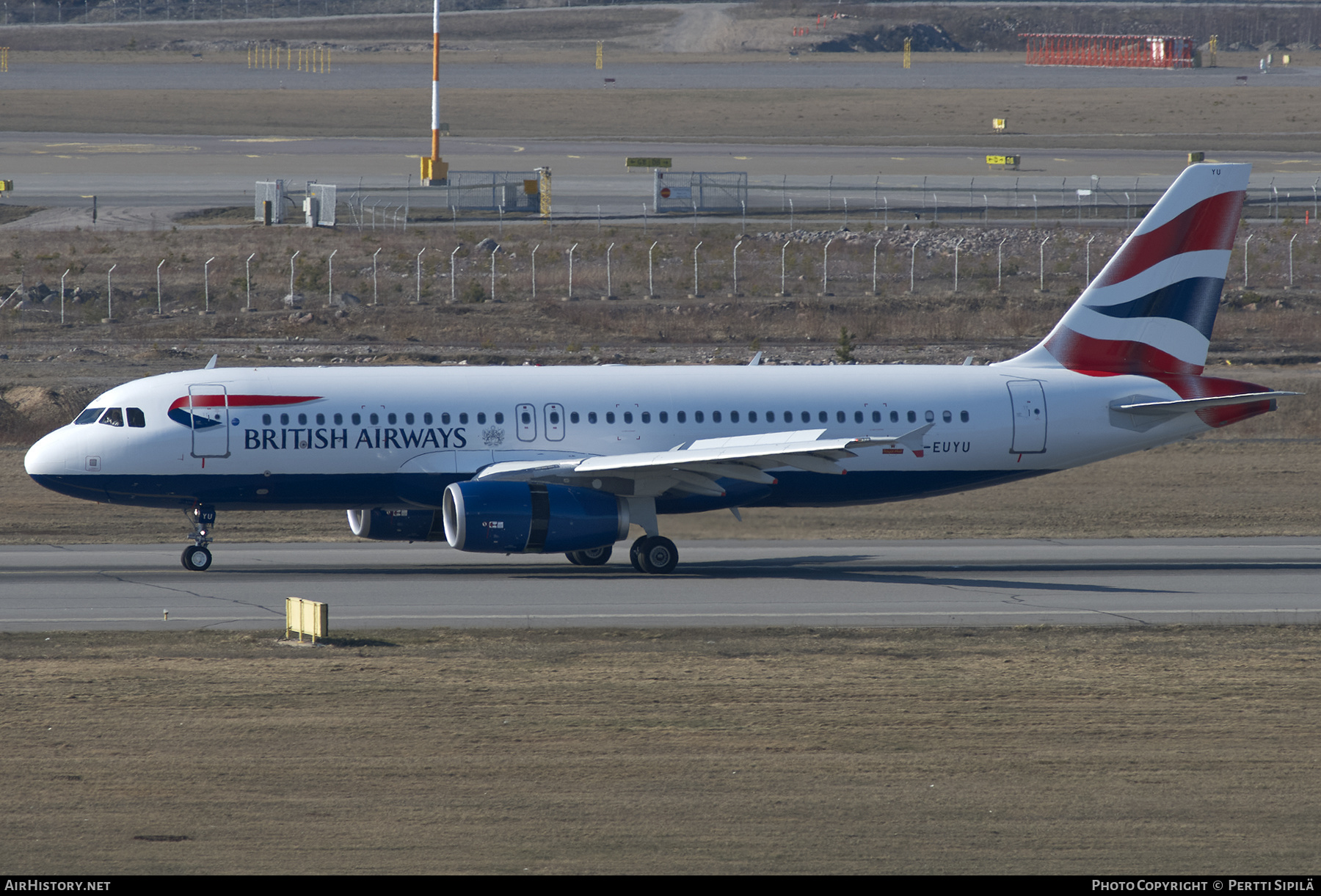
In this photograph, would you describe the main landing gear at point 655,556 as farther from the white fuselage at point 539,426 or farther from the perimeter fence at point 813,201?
the perimeter fence at point 813,201

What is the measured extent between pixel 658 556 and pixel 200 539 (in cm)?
963

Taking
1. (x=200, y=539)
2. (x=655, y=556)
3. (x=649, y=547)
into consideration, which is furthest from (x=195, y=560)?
(x=655, y=556)

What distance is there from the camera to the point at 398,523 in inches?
1309

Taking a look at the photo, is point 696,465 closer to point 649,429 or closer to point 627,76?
point 649,429

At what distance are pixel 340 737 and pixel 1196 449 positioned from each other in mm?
36595

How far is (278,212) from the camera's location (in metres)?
81.4

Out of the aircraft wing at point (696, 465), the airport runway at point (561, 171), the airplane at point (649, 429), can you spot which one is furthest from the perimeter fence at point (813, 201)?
the aircraft wing at point (696, 465)

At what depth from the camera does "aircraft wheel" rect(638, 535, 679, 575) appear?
32.7m

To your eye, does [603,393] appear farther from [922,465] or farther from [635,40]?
[635,40]

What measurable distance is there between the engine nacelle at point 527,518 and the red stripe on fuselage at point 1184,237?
43.2 feet

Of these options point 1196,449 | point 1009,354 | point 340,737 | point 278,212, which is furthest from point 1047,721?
point 278,212

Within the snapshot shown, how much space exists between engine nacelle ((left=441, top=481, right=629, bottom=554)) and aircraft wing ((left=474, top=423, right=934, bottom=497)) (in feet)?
1.61

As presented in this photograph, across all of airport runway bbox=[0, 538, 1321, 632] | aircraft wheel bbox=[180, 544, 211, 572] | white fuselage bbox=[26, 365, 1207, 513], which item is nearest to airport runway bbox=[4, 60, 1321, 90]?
airport runway bbox=[0, 538, 1321, 632]

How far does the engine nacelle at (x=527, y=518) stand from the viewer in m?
30.4
